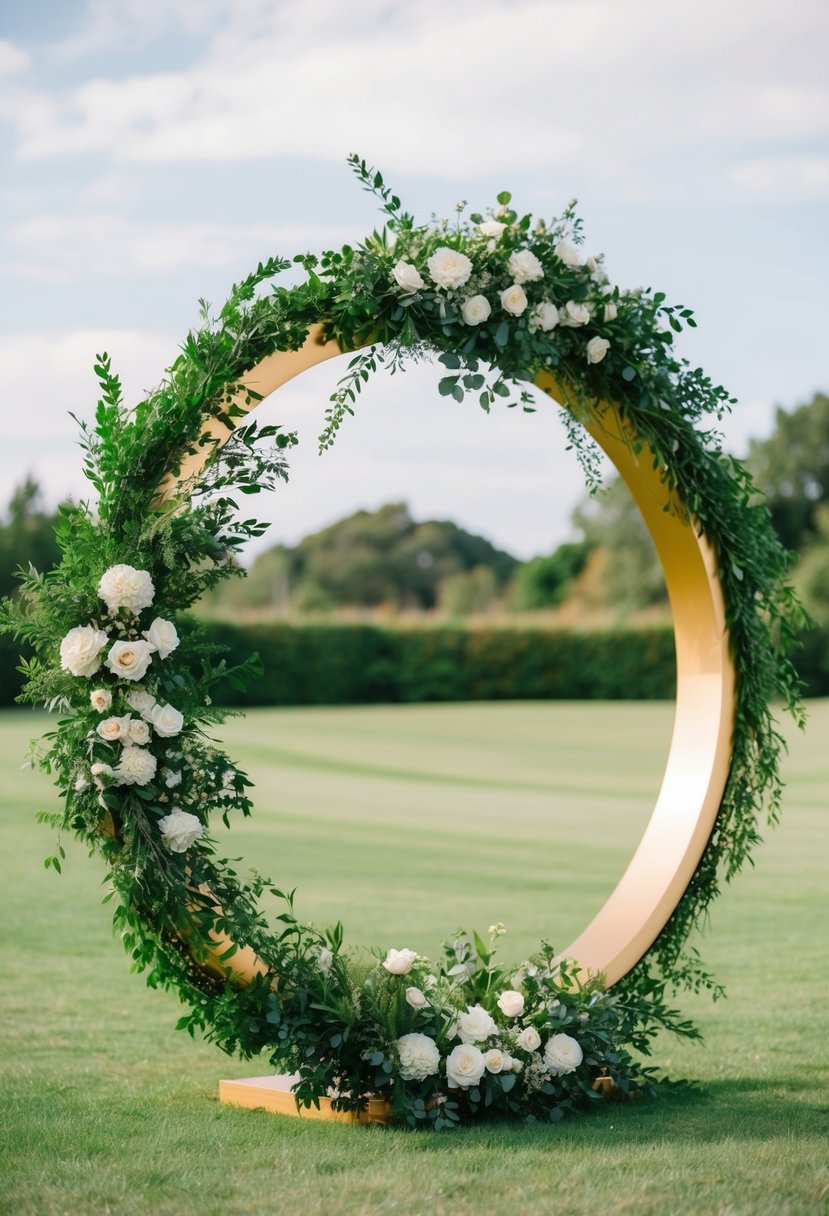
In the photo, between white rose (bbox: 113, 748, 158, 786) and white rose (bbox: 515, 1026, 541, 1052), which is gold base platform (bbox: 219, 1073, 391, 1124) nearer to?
white rose (bbox: 515, 1026, 541, 1052)

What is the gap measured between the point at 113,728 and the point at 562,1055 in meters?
1.73

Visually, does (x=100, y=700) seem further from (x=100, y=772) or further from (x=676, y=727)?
(x=676, y=727)

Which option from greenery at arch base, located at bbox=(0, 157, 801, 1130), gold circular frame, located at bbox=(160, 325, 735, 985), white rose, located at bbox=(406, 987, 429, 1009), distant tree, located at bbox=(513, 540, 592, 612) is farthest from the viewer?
distant tree, located at bbox=(513, 540, 592, 612)

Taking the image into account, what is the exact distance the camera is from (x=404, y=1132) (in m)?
3.90

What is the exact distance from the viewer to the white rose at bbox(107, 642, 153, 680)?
12.6 feet

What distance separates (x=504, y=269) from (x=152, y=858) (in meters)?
2.19

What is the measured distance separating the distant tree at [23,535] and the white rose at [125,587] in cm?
2639

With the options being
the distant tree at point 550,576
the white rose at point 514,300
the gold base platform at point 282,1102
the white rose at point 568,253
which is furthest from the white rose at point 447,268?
the distant tree at point 550,576

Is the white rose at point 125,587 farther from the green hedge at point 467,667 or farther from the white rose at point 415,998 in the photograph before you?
the green hedge at point 467,667

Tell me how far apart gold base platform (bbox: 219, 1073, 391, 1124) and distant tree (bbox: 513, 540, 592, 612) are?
4673cm

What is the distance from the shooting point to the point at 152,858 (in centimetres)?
390

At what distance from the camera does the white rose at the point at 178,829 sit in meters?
3.90

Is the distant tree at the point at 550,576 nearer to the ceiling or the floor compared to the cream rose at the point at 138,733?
nearer to the ceiling

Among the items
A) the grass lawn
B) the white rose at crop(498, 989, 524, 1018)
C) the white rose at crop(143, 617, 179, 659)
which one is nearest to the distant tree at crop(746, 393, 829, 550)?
the grass lawn
